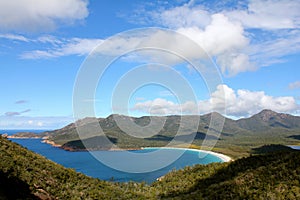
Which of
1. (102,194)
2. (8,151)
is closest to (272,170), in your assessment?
(102,194)

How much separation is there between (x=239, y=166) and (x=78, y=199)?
32890 mm

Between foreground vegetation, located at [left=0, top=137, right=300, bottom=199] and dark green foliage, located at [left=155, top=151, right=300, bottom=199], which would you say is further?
dark green foliage, located at [left=155, top=151, right=300, bottom=199]

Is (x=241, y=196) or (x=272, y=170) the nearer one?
(x=241, y=196)

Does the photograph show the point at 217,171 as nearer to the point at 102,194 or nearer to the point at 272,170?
the point at 272,170

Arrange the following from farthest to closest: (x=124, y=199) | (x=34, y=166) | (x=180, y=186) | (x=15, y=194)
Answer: (x=180, y=186), (x=124, y=199), (x=34, y=166), (x=15, y=194)

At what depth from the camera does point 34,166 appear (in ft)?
119

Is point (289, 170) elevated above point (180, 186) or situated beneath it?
elevated above

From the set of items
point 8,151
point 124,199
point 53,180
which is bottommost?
point 124,199

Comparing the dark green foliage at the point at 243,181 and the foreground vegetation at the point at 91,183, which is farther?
the dark green foliage at the point at 243,181

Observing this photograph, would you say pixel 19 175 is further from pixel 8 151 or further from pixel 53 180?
pixel 8 151

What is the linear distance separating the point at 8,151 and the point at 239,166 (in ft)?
133

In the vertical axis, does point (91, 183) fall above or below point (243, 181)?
below

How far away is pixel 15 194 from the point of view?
26484mm

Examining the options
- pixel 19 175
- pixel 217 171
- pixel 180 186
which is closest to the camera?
pixel 19 175
